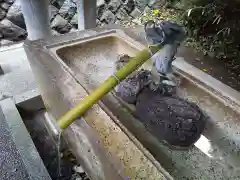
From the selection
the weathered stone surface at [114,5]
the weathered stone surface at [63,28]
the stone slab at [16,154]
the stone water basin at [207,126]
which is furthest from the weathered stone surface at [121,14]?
the stone slab at [16,154]

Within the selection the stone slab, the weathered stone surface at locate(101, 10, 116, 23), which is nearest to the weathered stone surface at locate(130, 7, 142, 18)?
the weathered stone surface at locate(101, 10, 116, 23)

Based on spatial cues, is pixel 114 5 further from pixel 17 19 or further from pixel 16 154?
pixel 16 154

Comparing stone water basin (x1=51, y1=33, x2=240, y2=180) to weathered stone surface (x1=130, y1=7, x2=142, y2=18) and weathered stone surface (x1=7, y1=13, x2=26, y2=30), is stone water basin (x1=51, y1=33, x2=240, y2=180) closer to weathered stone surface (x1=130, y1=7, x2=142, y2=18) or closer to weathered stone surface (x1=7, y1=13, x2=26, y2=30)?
weathered stone surface (x1=7, y1=13, x2=26, y2=30)

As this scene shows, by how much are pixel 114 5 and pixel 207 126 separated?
12.7 ft

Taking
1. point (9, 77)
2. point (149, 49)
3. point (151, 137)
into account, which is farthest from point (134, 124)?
point (9, 77)

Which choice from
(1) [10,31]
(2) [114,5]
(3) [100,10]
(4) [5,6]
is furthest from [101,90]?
(2) [114,5]

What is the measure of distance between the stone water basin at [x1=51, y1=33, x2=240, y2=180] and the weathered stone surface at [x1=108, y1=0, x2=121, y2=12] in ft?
10.3

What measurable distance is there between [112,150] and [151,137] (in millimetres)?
340

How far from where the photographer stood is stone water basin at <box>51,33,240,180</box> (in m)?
1.16

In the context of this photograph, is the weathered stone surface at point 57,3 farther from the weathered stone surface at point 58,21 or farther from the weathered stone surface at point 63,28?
the weathered stone surface at point 63,28

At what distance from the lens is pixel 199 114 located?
3.91 ft

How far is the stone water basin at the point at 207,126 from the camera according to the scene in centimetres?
116

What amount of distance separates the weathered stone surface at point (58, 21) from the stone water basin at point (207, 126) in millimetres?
2578

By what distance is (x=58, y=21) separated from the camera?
13.5ft
